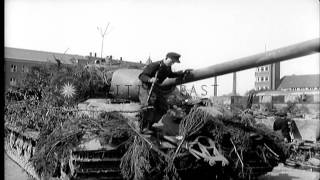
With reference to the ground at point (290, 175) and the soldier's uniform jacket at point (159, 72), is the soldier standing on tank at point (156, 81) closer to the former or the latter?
the soldier's uniform jacket at point (159, 72)

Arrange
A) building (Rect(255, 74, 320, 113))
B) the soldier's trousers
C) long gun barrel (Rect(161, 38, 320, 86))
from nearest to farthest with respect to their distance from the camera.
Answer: long gun barrel (Rect(161, 38, 320, 86)) < the soldier's trousers < building (Rect(255, 74, 320, 113))

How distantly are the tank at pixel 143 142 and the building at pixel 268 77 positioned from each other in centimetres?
7151

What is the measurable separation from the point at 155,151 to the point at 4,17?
9.07 ft

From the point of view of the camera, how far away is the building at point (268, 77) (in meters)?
80.9

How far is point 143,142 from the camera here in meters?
6.54

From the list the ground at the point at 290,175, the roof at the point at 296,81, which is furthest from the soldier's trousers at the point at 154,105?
the roof at the point at 296,81

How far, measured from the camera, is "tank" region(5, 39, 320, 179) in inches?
249

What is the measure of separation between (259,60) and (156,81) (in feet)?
7.48

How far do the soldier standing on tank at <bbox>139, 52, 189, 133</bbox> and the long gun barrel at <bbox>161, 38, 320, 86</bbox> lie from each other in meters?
0.37

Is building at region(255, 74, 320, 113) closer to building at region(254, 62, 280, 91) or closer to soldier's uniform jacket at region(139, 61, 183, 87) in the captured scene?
building at region(254, 62, 280, 91)

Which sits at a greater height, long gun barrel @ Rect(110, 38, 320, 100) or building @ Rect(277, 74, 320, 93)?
building @ Rect(277, 74, 320, 93)

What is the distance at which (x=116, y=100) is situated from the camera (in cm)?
826

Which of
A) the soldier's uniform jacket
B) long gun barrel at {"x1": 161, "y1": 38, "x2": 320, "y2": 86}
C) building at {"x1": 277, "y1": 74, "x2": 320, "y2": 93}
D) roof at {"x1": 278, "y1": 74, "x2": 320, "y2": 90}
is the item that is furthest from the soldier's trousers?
roof at {"x1": 278, "y1": 74, "x2": 320, "y2": 90}

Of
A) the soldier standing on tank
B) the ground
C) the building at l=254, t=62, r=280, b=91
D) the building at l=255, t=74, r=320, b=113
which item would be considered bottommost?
the ground
